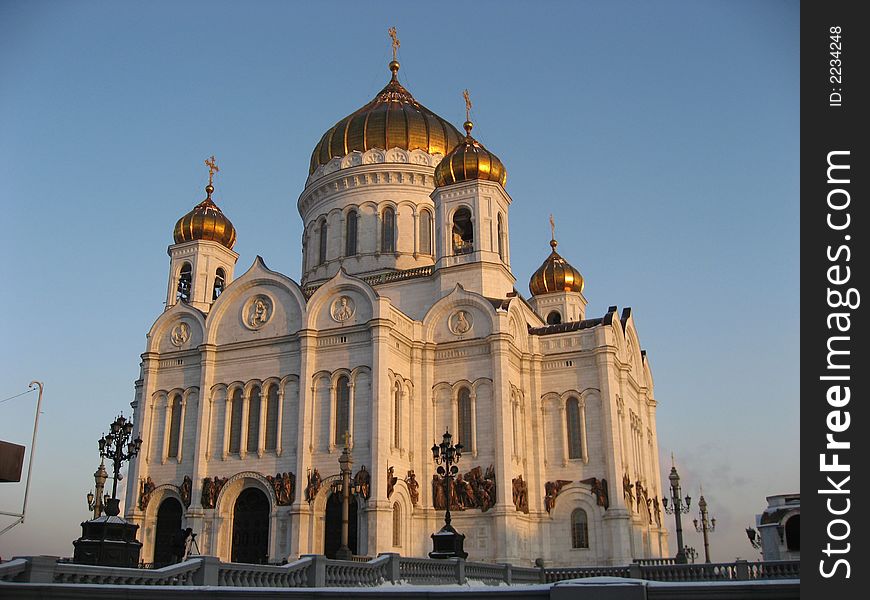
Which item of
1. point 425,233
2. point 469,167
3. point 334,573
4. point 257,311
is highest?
point 469,167

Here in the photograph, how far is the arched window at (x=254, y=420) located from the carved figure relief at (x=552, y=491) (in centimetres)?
1130

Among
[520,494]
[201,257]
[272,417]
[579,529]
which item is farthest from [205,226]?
[579,529]

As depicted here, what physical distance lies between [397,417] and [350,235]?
12.2 meters

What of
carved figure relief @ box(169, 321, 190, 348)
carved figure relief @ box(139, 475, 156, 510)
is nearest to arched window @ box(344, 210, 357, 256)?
carved figure relief @ box(169, 321, 190, 348)

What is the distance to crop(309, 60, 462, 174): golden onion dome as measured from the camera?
1601 inches

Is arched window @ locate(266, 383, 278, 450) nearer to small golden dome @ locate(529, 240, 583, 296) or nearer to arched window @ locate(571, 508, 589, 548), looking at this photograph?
arched window @ locate(571, 508, 589, 548)

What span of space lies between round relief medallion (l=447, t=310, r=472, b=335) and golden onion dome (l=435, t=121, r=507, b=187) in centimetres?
617

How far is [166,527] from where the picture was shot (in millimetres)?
32281

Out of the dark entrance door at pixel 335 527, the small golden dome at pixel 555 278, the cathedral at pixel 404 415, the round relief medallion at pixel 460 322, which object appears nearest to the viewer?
the dark entrance door at pixel 335 527

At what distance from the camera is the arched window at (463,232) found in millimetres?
35094

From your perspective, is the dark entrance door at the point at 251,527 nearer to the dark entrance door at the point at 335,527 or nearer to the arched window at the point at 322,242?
the dark entrance door at the point at 335,527
